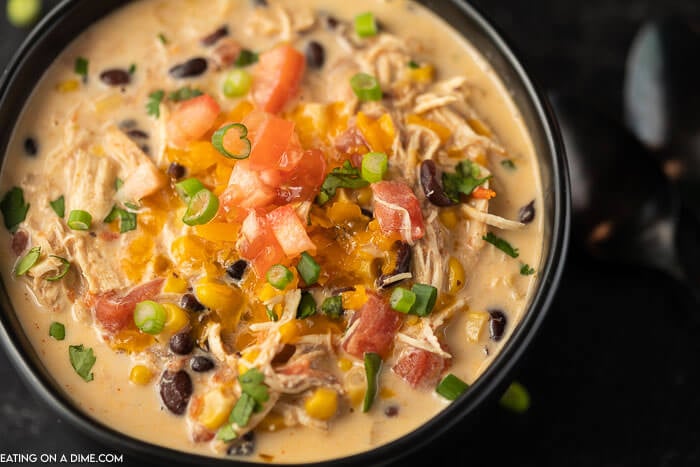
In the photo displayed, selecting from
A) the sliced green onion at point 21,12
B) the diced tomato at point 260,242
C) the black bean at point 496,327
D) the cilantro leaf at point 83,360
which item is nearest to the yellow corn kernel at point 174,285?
the diced tomato at point 260,242

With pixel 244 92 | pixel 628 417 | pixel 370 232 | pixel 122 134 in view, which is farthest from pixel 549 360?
pixel 122 134

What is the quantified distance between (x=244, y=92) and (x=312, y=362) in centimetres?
134

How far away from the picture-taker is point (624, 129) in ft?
16.7

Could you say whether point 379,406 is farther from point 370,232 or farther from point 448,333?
point 370,232

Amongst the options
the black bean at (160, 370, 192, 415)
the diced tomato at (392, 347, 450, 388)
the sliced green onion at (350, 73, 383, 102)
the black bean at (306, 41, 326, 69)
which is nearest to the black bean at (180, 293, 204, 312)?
the black bean at (160, 370, 192, 415)

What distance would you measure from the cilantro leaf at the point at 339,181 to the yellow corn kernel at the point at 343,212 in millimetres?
52

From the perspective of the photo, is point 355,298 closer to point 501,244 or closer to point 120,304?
point 501,244

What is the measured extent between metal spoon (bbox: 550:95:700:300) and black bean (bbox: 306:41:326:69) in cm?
164

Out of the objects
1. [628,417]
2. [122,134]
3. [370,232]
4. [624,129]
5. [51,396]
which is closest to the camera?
[51,396]

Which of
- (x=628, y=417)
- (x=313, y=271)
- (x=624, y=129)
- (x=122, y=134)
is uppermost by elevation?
(x=122, y=134)

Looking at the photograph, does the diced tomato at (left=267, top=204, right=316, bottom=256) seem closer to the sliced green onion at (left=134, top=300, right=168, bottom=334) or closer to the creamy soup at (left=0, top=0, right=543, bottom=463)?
the creamy soup at (left=0, top=0, right=543, bottom=463)

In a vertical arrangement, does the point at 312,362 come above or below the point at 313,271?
below

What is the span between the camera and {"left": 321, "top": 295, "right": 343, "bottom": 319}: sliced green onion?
139 inches

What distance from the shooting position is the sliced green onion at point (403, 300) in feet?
11.4
